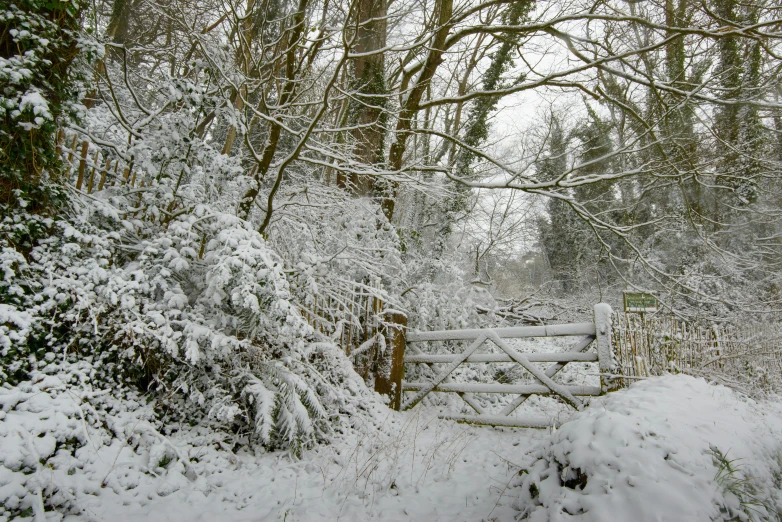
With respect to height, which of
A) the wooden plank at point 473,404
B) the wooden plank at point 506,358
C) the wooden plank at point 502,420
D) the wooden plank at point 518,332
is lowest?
the wooden plank at point 502,420

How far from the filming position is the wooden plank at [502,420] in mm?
4652

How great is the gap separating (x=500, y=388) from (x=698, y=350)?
12.3ft

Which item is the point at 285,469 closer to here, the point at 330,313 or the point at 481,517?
the point at 481,517

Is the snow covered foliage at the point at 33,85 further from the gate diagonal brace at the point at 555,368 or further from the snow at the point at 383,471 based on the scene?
the gate diagonal brace at the point at 555,368

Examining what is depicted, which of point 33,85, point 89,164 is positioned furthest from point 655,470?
point 33,85

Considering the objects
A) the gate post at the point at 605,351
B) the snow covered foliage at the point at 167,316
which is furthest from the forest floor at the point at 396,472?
the gate post at the point at 605,351

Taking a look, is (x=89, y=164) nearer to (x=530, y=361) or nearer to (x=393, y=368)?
(x=393, y=368)

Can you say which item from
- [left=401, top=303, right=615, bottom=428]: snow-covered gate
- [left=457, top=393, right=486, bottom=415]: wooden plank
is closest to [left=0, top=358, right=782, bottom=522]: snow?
[left=401, top=303, right=615, bottom=428]: snow-covered gate

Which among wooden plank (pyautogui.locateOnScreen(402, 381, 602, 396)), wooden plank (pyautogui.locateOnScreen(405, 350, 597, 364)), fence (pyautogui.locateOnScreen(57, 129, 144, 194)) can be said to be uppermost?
fence (pyautogui.locateOnScreen(57, 129, 144, 194))

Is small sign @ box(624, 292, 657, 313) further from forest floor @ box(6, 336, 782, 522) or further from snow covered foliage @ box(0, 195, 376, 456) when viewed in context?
snow covered foliage @ box(0, 195, 376, 456)

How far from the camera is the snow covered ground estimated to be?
192cm

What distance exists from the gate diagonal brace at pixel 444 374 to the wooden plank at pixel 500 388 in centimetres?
4

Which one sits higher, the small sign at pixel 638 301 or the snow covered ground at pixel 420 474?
the small sign at pixel 638 301

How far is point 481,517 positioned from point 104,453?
2542 mm
